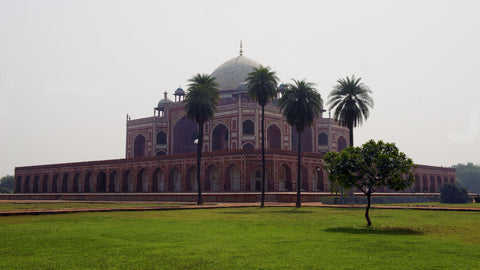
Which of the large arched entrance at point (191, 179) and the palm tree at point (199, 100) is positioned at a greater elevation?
the palm tree at point (199, 100)

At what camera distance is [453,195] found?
149ft

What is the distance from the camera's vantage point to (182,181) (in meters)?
58.0

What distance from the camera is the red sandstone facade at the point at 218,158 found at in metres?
54.2

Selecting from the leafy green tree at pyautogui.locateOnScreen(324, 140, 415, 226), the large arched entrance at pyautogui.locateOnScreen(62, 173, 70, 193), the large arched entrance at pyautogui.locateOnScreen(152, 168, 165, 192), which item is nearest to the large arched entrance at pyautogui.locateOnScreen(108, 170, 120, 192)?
the large arched entrance at pyautogui.locateOnScreen(152, 168, 165, 192)

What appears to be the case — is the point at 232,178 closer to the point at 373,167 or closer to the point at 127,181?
the point at 127,181

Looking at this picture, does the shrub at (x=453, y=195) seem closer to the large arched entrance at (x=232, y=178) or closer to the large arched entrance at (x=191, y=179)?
the large arched entrance at (x=232, y=178)

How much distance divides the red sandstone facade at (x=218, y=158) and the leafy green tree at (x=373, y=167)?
32.7 metres

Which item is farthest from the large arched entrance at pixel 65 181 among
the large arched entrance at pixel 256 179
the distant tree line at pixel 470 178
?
the distant tree line at pixel 470 178

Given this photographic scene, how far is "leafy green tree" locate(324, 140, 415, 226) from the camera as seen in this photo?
716 inches

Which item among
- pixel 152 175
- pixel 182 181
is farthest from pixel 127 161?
pixel 182 181

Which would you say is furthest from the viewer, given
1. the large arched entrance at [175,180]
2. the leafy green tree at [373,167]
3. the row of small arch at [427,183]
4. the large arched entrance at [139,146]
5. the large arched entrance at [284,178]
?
the large arched entrance at [139,146]

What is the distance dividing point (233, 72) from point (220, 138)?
12987 millimetres

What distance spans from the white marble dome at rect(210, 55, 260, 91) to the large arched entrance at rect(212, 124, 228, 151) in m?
8.35

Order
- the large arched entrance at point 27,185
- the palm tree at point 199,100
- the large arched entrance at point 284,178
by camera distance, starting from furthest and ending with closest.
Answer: the large arched entrance at point 27,185 → the large arched entrance at point 284,178 → the palm tree at point 199,100
